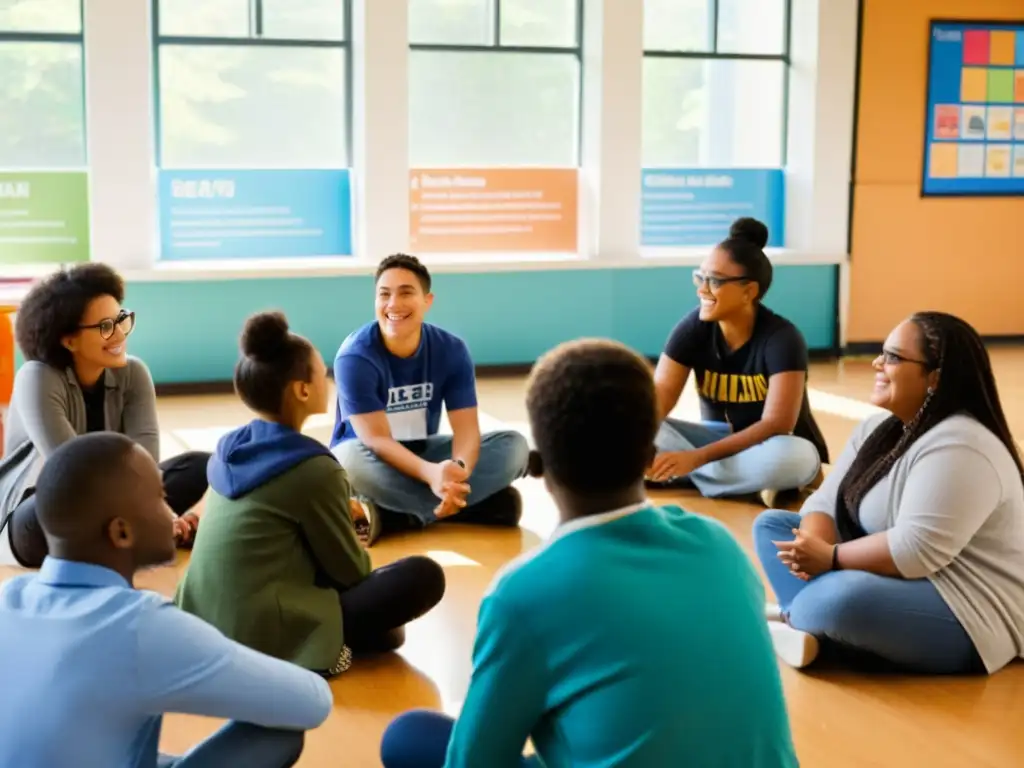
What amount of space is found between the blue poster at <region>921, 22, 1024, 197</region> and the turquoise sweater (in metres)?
8.65

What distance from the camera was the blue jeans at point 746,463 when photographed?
5.14 meters

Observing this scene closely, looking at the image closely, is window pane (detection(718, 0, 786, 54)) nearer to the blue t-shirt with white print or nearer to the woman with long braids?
the blue t-shirt with white print

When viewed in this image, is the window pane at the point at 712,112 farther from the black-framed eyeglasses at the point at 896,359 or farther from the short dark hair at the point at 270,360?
the short dark hair at the point at 270,360

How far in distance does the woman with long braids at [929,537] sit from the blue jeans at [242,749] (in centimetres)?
166

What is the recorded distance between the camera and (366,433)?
4637 millimetres

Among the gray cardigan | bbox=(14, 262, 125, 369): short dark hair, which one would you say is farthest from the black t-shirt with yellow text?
bbox=(14, 262, 125, 369): short dark hair

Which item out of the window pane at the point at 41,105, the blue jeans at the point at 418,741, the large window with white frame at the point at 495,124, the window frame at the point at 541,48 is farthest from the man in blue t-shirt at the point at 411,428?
the window frame at the point at 541,48

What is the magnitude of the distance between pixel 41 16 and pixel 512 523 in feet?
15.8

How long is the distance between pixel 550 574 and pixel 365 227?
6.99 m

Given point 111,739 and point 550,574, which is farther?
point 111,739

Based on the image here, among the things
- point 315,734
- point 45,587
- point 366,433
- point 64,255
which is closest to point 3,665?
point 45,587

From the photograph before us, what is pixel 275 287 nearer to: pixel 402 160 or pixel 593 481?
pixel 402 160

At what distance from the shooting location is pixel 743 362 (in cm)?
516

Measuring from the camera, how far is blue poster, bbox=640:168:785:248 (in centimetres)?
952
